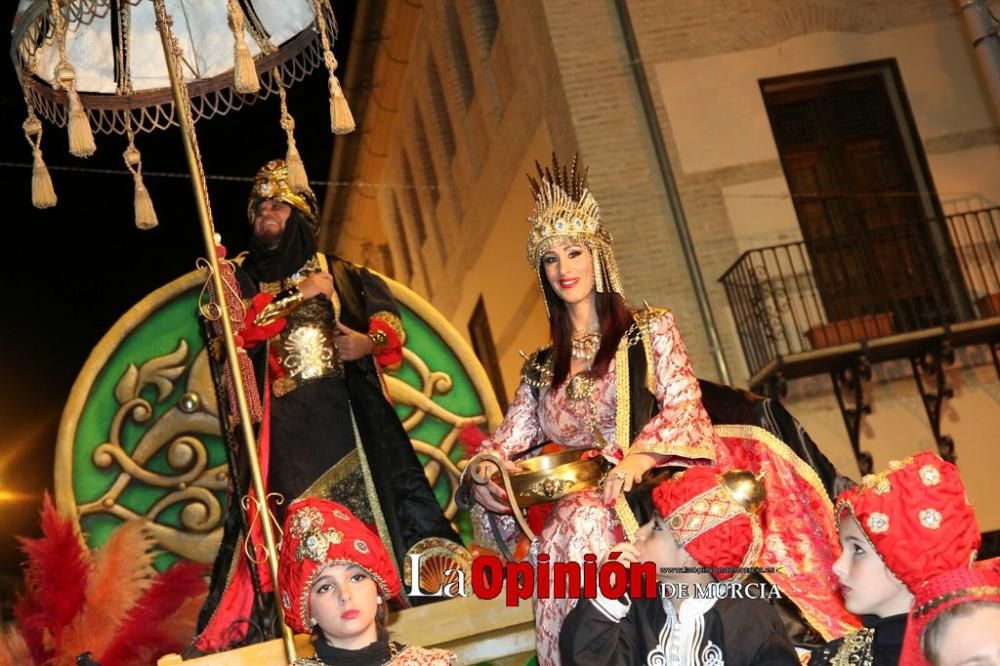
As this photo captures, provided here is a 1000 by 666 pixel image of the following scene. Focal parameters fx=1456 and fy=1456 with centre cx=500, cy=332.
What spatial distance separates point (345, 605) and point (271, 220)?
272 centimetres

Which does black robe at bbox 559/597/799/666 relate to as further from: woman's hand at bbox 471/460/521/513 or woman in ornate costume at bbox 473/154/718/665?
woman's hand at bbox 471/460/521/513

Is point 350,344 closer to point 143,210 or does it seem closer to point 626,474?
point 143,210

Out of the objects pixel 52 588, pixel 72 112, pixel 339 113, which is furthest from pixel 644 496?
pixel 72 112

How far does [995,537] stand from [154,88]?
8257 millimetres

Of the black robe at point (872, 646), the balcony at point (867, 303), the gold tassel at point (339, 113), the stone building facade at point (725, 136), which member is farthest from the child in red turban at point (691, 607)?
the stone building facade at point (725, 136)

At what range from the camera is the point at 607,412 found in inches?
194

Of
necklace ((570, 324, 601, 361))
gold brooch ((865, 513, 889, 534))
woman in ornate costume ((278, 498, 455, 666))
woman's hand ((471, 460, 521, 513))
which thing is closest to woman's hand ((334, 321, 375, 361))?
necklace ((570, 324, 601, 361))

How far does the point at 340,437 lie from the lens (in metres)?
6.01

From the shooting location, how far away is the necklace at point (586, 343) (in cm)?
506

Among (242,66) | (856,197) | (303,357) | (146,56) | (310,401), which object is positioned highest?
(856,197)

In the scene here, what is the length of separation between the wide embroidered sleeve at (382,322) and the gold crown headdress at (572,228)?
1.31 metres

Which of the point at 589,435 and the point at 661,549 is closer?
the point at 661,549

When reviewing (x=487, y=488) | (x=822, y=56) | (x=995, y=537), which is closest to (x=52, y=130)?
(x=822, y=56)

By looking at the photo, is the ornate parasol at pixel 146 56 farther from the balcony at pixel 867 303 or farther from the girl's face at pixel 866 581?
the balcony at pixel 867 303
